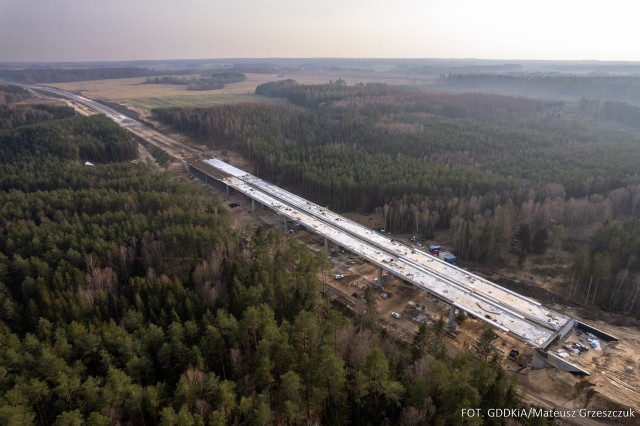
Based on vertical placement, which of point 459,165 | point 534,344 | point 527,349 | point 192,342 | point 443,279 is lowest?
point 527,349

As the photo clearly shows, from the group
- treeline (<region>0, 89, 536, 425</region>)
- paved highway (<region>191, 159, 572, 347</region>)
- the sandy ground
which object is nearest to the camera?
treeline (<region>0, 89, 536, 425</region>)

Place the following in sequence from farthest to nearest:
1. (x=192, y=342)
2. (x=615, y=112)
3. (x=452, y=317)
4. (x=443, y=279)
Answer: (x=615, y=112)
(x=443, y=279)
(x=452, y=317)
(x=192, y=342)

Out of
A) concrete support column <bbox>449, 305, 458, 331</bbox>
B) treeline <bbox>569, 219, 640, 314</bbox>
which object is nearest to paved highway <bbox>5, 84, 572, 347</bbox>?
concrete support column <bbox>449, 305, 458, 331</bbox>

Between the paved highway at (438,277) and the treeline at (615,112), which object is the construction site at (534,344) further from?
the treeline at (615,112)

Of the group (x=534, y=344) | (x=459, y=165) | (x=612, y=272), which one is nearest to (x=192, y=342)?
(x=534, y=344)

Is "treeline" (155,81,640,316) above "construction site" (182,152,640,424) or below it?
above

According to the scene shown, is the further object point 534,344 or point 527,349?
point 527,349

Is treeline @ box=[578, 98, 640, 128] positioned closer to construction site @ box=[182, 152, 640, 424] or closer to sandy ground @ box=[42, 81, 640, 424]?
sandy ground @ box=[42, 81, 640, 424]

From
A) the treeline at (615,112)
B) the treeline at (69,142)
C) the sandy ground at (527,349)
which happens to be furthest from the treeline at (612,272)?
the treeline at (615,112)

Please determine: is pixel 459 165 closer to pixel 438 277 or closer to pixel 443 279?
pixel 438 277

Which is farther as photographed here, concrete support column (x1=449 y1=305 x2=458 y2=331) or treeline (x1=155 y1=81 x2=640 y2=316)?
treeline (x1=155 y1=81 x2=640 y2=316)
